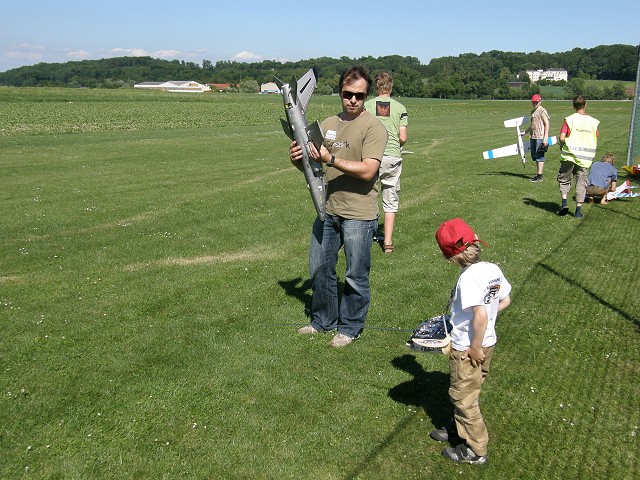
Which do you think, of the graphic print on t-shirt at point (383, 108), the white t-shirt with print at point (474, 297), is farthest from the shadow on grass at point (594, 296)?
the graphic print on t-shirt at point (383, 108)

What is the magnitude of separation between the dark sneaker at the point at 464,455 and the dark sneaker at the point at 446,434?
0.18m

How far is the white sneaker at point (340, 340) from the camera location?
5.49m

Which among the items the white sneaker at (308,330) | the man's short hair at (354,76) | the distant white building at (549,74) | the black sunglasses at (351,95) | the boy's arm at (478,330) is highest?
the distant white building at (549,74)

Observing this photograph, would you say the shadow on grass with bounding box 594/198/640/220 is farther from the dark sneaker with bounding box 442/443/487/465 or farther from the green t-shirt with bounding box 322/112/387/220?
the dark sneaker with bounding box 442/443/487/465

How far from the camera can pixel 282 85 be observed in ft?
17.0

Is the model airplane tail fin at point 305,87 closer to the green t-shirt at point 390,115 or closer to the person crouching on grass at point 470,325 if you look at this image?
the person crouching on grass at point 470,325

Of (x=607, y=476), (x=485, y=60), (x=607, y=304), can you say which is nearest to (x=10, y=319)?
(x=607, y=476)

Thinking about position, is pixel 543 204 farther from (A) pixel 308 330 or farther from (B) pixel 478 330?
(B) pixel 478 330

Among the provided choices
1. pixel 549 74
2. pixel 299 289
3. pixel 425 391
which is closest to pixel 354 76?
pixel 425 391

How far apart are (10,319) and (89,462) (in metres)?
3.10

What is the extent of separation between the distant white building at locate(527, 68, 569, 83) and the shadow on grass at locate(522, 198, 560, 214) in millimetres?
149779

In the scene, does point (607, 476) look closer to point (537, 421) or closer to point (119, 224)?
point (537, 421)

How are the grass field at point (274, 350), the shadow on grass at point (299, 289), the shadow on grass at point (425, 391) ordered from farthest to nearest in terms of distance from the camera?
1. the shadow on grass at point (299, 289)
2. the shadow on grass at point (425, 391)
3. the grass field at point (274, 350)

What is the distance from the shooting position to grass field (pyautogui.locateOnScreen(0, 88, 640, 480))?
154 inches
